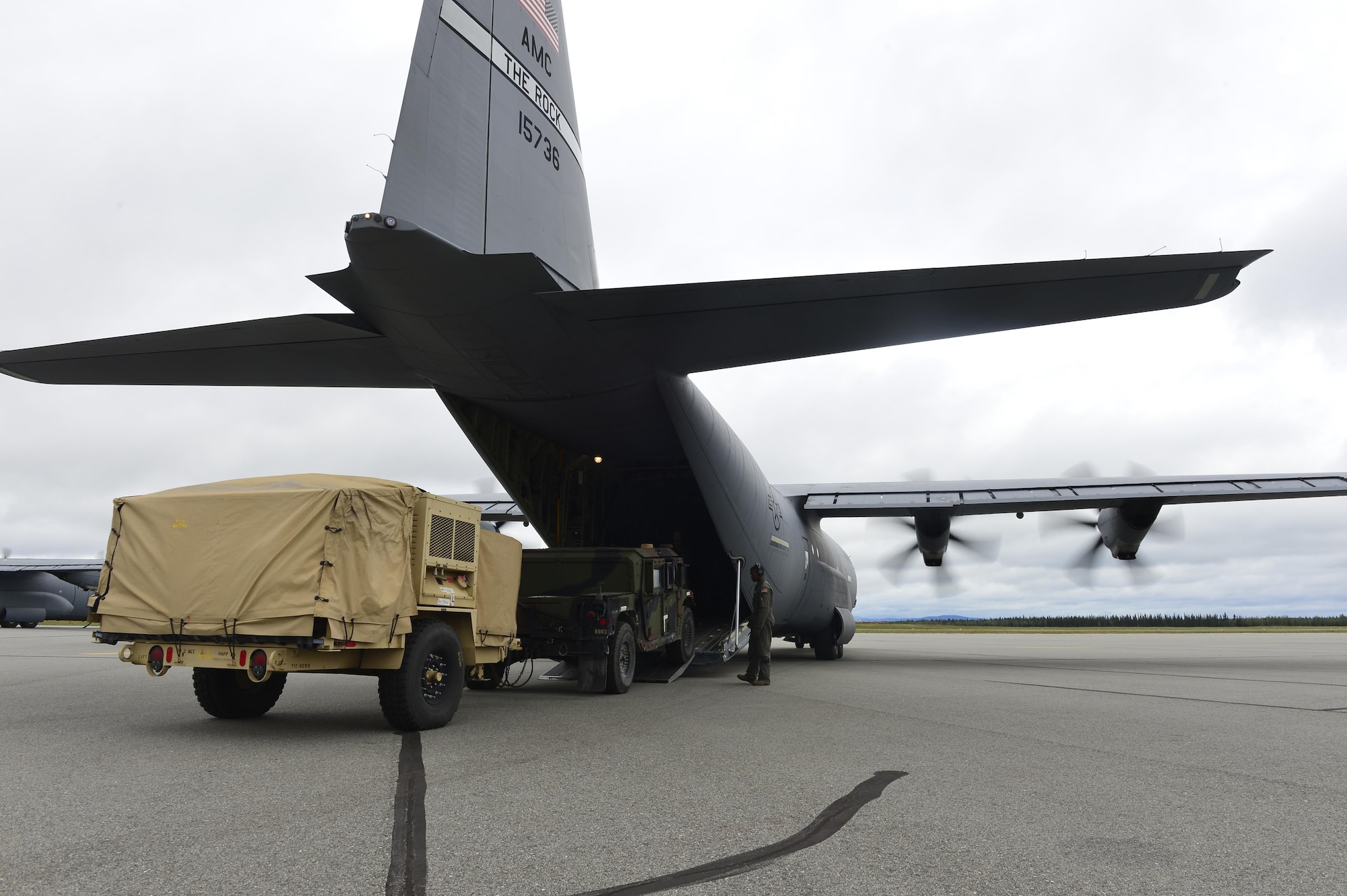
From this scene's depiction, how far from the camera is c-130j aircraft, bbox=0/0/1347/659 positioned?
7.10m

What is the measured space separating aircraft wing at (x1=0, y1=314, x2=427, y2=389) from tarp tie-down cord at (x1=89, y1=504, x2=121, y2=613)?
81.9 inches

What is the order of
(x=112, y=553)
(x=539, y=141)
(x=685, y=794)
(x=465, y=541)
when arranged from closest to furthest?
(x=685, y=794), (x=112, y=553), (x=465, y=541), (x=539, y=141)

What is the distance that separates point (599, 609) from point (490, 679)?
63.7 inches

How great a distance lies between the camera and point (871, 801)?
4.66 m

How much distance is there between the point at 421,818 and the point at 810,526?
1454cm

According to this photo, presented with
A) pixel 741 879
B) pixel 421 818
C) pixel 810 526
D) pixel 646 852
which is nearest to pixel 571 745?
pixel 421 818

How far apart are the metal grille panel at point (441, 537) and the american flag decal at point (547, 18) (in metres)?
5.22

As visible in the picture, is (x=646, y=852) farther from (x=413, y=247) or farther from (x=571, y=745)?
(x=413, y=247)

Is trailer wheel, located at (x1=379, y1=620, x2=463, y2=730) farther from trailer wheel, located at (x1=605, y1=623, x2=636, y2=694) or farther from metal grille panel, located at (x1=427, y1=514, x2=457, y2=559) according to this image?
trailer wheel, located at (x1=605, y1=623, x2=636, y2=694)

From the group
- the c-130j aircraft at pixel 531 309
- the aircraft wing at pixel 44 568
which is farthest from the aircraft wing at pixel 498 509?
the aircraft wing at pixel 44 568

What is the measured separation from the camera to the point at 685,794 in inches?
189

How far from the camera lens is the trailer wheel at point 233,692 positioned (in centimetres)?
764

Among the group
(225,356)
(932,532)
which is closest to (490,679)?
(225,356)

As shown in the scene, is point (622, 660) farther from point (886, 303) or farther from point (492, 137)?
point (492, 137)
